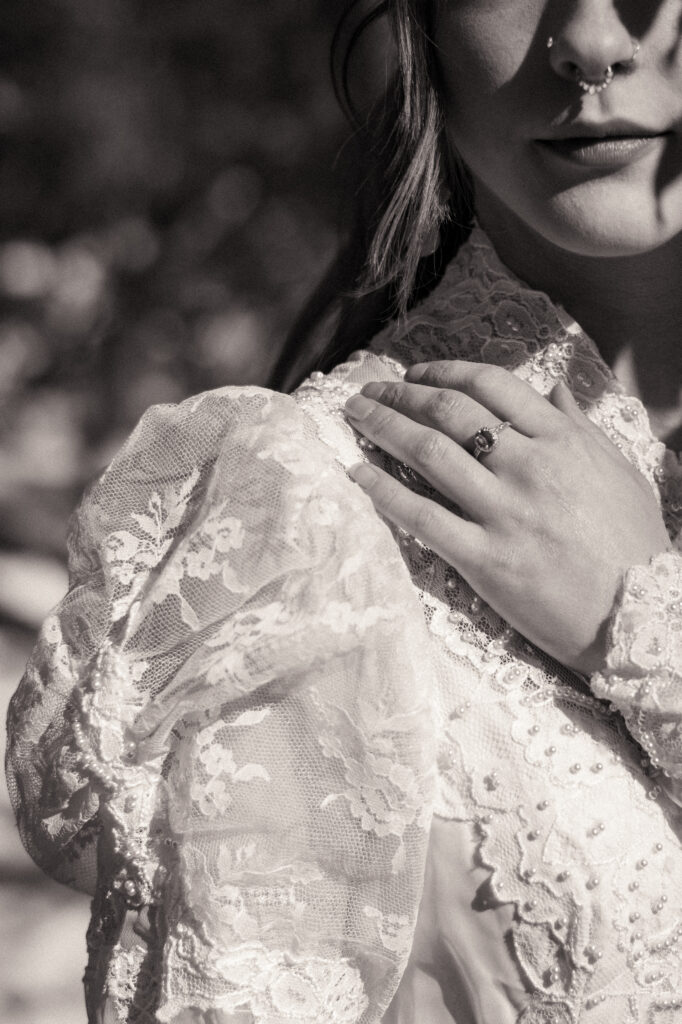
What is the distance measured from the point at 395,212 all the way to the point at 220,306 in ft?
4.31

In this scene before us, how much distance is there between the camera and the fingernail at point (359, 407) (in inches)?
32.3

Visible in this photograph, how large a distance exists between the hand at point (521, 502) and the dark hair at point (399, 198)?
23 centimetres

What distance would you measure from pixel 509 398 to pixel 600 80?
0.23 metres

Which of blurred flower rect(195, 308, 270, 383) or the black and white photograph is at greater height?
the black and white photograph

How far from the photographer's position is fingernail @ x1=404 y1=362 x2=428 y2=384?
0.86m

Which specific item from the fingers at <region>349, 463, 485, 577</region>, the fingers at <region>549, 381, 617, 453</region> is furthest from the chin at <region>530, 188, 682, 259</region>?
the fingers at <region>349, 463, 485, 577</region>

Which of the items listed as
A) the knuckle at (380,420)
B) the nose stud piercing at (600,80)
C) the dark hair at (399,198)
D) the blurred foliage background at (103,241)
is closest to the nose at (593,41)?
the nose stud piercing at (600,80)

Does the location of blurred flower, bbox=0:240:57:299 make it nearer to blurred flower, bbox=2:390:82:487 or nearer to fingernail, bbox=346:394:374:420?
blurred flower, bbox=2:390:82:487

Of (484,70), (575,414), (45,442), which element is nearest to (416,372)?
(575,414)

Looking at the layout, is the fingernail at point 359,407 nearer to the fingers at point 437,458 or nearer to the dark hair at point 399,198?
the fingers at point 437,458

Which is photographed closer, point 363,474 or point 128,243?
point 363,474

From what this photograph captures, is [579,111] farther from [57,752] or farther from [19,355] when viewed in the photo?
[19,355]

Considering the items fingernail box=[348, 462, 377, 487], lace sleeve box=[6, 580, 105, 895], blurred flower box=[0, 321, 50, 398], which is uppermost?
fingernail box=[348, 462, 377, 487]

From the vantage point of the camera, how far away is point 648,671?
745 mm
